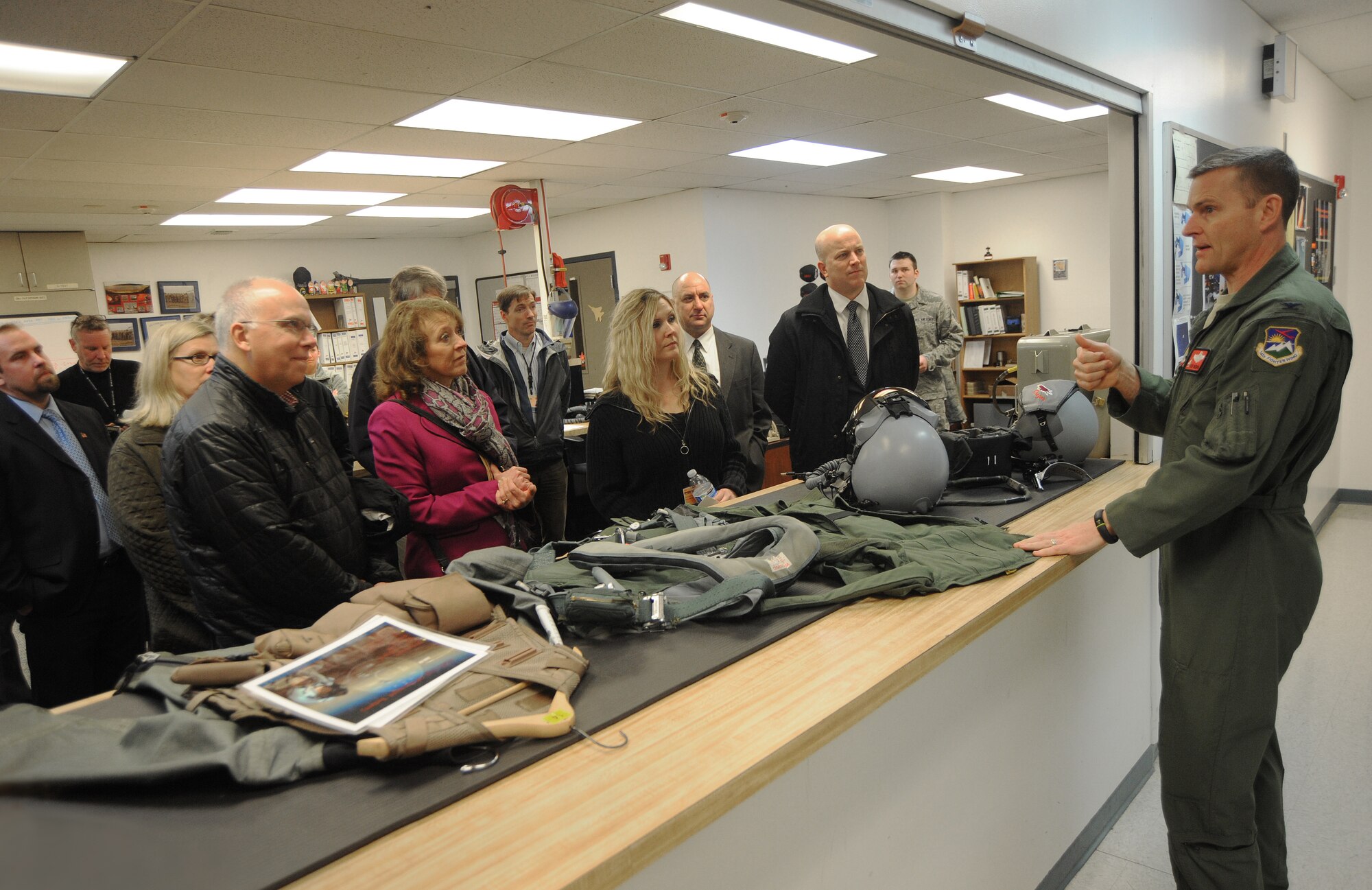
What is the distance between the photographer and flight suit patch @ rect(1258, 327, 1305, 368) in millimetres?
1655

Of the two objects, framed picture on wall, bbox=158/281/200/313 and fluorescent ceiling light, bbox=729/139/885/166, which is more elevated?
fluorescent ceiling light, bbox=729/139/885/166

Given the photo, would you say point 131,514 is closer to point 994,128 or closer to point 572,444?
point 572,444

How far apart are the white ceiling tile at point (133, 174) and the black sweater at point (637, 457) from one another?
4339 mm

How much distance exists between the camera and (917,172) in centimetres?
800

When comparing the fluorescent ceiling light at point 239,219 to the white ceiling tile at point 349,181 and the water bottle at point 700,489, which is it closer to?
the white ceiling tile at point 349,181

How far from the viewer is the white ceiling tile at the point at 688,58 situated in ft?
11.7

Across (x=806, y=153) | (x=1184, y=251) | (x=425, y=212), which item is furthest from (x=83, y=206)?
(x=1184, y=251)

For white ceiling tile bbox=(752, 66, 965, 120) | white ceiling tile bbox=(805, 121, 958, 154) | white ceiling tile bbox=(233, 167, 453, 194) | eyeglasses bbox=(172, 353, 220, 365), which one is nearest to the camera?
eyeglasses bbox=(172, 353, 220, 365)

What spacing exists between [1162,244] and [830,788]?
273cm

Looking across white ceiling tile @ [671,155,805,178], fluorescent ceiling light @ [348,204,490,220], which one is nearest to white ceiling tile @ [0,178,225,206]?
fluorescent ceiling light @ [348,204,490,220]

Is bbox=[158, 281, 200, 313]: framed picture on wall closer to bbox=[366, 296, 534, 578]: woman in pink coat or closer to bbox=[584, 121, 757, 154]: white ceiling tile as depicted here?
bbox=[584, 121, 757, 154]: white ceiling tile

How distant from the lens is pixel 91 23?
2936 mm

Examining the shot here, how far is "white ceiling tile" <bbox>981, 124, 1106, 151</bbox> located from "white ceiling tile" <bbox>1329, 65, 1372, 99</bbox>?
1543 millimetres

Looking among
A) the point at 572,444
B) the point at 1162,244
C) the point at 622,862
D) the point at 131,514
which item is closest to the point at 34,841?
the point at 622,862
